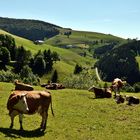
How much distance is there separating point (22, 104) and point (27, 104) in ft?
3.94

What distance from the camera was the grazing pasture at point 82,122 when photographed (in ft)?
89.7

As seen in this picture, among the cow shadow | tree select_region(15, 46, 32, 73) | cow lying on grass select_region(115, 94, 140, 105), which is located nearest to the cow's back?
the cow shadow

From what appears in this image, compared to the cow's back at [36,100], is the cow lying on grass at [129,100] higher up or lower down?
lower down

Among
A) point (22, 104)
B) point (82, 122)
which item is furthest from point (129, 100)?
point (22, 104)

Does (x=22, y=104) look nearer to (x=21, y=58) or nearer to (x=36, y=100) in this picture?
(x=36, y=100)

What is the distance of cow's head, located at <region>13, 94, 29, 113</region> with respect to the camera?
2664cm

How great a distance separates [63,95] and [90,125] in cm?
1518

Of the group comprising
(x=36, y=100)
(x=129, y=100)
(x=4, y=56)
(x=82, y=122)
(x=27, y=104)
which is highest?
(x=4, y=56)

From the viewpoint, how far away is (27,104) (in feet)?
91.6

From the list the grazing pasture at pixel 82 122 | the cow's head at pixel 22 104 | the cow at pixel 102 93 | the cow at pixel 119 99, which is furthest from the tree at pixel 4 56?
the cow's head at pixel 22 104

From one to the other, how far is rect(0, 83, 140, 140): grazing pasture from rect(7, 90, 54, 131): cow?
48.8 inches

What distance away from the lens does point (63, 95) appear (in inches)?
1828

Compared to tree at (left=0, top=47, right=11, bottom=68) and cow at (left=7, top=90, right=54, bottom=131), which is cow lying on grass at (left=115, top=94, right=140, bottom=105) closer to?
cow at (left=7, top=90, right=54, bottom=131)

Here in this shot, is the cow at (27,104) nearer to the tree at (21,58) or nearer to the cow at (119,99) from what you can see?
the cow at (119,99)
